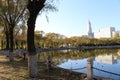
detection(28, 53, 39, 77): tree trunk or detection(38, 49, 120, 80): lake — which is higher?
detection(28, 53, 39, 77): tree trunk

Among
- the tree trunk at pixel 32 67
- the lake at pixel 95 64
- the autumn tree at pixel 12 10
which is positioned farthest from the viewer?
the autumn tree at pixel 12 10

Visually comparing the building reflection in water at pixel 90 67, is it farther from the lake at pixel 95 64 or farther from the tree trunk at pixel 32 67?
the tree trunk at pixel 32 67

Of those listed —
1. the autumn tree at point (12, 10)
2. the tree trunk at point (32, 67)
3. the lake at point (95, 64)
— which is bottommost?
the lake at point (95, 64)

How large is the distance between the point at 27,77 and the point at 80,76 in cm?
334

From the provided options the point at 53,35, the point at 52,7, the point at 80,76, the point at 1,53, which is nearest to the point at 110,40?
the point at 53,35

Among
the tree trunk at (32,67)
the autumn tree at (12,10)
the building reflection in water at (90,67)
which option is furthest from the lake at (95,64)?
the autumn tree at (12,10)

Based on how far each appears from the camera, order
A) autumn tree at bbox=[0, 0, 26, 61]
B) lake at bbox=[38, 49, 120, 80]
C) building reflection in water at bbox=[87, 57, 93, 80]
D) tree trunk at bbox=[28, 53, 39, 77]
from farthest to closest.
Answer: autumn tree at bbox=[0, 0, 26, 61]
lake at bbox=[38, 49, 120, 80]
tree trunk at bbox=[28, 53, 39, 77]
building reflection in water at bbox=[87, 57, 93, 80]

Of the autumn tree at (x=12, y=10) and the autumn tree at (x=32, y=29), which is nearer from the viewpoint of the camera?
the autumn tree at (x=32, y=29)

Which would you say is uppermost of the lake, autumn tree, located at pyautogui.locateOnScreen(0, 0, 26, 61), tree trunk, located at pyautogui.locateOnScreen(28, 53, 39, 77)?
autumn tree, located at pyautogui.locateOnScreen(0, 0, 26, 61)

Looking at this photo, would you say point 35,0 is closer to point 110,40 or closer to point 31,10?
point 31,10

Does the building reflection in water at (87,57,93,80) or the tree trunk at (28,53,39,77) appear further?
the tree trunk at (28,53,39,77)

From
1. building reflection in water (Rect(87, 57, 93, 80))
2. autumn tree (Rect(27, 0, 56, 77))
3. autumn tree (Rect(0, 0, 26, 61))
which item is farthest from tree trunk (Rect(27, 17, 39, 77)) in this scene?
autumn tree (Rect(0, 0, 26, 61))

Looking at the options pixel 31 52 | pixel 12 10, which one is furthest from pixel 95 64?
pixel 31 52

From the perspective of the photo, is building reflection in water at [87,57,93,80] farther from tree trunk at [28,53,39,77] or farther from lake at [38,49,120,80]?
tree trunk at [28,53,39,77]
